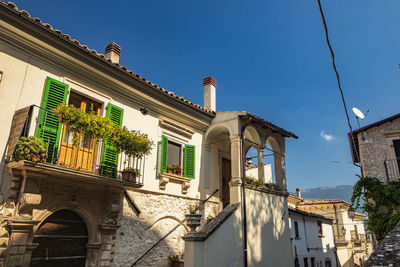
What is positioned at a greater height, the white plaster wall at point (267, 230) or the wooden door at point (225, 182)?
the wooden door at point (225, 182)

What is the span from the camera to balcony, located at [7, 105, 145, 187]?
691 cm

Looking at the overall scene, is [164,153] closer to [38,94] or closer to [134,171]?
[134,171]

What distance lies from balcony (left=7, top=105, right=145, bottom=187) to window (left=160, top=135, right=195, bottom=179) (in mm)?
1438

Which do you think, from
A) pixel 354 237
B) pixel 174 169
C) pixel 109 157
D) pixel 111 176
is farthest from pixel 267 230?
pixel 354 237

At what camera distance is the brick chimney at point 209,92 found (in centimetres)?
1390

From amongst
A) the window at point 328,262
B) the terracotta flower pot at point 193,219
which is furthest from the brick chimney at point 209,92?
the window at point 328,262

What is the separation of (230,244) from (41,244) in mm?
5637

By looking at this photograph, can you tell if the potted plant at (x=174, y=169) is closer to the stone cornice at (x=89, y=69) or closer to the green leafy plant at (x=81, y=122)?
the stone cornice at (x=89, y=69)

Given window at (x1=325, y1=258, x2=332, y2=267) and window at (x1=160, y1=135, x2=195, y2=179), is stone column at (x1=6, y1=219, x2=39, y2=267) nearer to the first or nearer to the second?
window at (x1=160, y1=135, x2=195, y2=179)

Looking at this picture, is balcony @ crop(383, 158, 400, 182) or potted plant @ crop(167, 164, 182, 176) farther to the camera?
balcony @ crop(383, 158, 400, 182)

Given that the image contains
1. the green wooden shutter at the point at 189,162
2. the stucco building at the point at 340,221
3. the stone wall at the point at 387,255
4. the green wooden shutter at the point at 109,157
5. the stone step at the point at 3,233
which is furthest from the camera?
the stucco building at the point at 340,221

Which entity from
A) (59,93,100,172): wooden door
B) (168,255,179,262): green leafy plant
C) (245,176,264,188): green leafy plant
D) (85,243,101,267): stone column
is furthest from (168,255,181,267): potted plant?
(59,93,100,172): wooden door

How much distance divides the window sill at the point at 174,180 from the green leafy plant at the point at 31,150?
442cm

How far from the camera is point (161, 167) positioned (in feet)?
34.8
